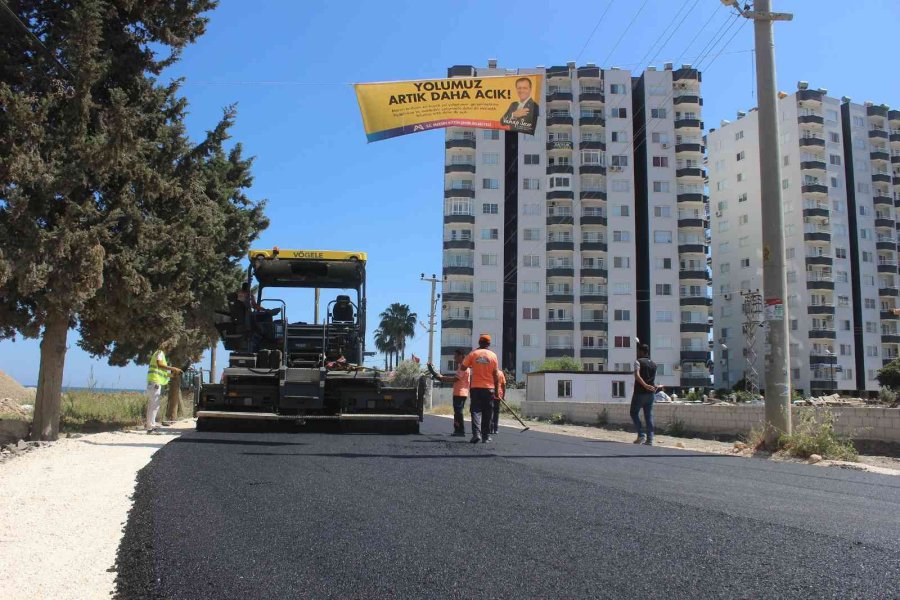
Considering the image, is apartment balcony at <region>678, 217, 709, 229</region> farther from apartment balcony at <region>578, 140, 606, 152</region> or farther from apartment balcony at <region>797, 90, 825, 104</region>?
apartment balcony at <region>797, 90, 825, 104</region>

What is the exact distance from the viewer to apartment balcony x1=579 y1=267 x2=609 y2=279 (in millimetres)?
76812

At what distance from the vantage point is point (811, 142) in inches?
3250

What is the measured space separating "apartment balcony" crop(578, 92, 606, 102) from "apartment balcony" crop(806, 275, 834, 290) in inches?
1224

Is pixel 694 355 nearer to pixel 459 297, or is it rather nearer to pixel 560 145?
pixel 459 297

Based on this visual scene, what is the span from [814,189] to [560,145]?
98.4 ft

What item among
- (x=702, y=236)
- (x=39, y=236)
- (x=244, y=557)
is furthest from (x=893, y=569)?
(x=702, y=236)

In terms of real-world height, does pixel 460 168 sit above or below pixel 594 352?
above

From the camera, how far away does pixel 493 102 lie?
14062mm

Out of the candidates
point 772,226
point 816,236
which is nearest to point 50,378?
point 772,226

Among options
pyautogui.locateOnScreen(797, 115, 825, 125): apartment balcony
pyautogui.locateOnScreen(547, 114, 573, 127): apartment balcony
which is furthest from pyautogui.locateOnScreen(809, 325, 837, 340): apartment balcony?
pyautogui.locateOnScreen(547, 114, 573, 127): apartment balcony

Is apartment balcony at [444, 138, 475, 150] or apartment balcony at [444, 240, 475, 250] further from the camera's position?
apartment balcony at [444, 138, 475, 150]

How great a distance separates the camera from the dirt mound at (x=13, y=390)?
26.8m

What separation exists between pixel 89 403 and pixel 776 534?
17.9m

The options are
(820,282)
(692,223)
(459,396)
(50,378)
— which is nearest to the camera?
(50,378)
